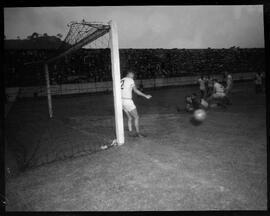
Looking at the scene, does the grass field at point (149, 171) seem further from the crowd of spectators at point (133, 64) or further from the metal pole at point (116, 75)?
the crowd of spectators at point (133, 64)

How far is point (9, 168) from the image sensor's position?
696cm

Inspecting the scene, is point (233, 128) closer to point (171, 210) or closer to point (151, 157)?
point (151, 157)

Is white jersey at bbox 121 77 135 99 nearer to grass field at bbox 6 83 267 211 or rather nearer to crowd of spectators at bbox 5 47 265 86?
grass field at bbox 6 83 267 211

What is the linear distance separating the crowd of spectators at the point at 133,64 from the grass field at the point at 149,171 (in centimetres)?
1815

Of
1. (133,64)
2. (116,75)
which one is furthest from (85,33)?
(133,64)

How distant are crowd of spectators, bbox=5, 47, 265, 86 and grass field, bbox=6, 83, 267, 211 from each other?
714 inches

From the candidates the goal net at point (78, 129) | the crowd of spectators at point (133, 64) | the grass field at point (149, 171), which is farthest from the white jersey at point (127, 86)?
the crowd of spectators at point (133, 64)

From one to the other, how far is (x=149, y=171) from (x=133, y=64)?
2877 cm

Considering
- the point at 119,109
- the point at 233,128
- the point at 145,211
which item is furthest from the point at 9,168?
the point at 233,128

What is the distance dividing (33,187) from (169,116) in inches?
316

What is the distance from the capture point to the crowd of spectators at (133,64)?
27906mm

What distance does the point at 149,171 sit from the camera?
6281mm

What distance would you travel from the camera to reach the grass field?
203 inches

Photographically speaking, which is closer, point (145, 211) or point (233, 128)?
point (145, 211)
